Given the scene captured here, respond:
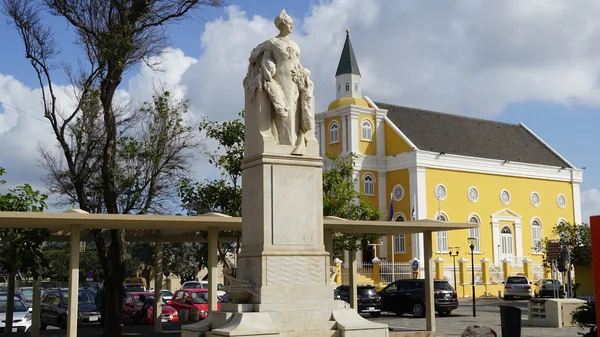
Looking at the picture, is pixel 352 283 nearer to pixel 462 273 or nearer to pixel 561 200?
pixel 462 273

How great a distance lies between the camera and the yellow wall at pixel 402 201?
56844 millimetres

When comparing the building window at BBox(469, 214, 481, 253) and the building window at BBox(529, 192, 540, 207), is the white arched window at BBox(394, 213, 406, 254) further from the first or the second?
the building window at BBox(529, 192, 540, 207)

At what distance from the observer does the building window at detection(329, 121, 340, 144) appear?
197 ft

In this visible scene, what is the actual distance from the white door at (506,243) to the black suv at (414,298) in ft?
98.2

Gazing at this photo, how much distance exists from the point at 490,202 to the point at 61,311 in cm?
4204

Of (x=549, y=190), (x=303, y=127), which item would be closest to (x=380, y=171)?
(x=549, y=190)

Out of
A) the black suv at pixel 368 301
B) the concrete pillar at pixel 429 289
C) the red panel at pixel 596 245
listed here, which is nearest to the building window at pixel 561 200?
the black suv at pixel 368 301

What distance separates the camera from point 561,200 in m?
67.2

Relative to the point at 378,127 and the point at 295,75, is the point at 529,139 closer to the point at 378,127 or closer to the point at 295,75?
the point at 378,127

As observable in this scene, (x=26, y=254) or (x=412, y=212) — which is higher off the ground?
(x=412, y=212)

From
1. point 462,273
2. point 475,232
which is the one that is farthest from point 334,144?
A: point 462,273

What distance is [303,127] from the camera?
11883 millimetres

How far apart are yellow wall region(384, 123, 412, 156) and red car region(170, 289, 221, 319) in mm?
31212

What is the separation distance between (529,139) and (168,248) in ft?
113
